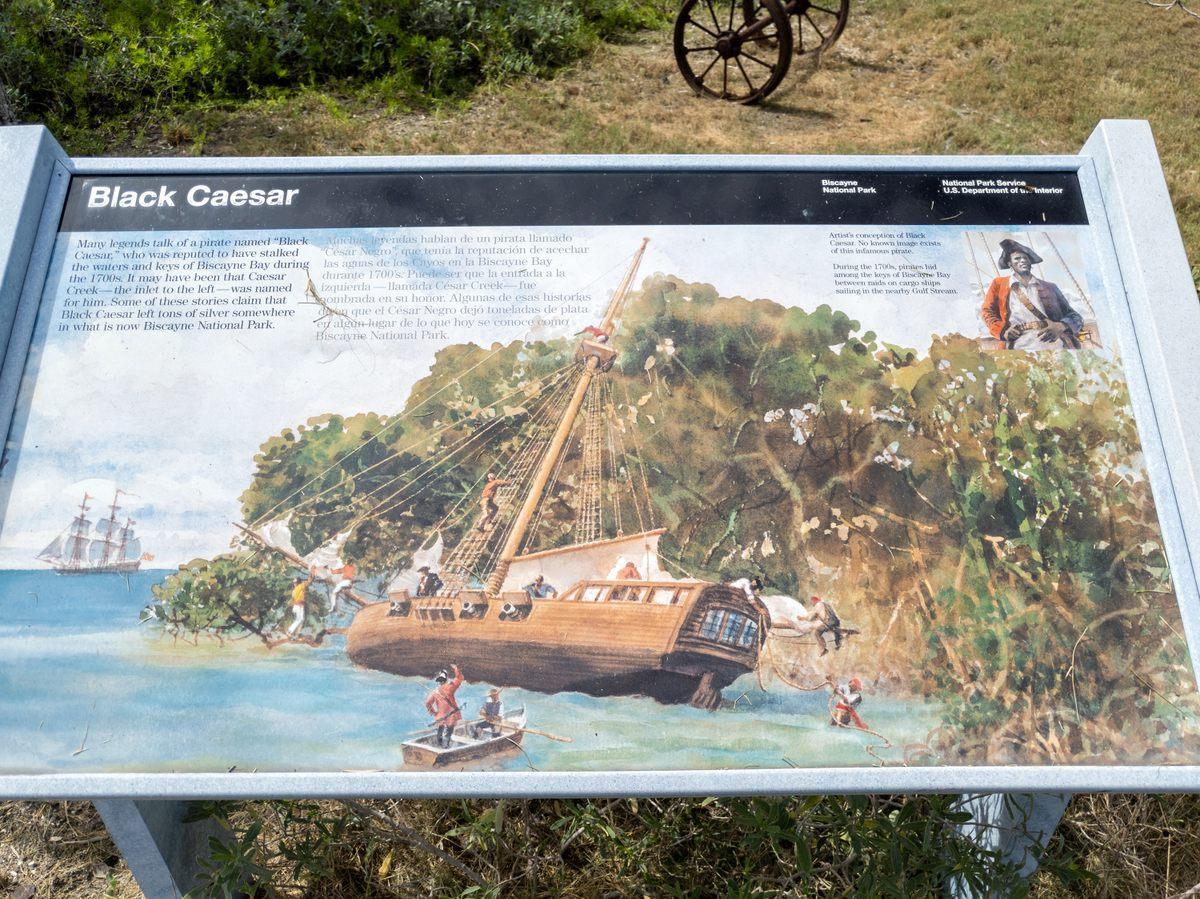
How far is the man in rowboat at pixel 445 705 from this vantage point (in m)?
1.72

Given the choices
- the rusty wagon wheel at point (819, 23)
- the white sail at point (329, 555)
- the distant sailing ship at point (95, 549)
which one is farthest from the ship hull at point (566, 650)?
the rusty wagon wheel at point (819, 23)

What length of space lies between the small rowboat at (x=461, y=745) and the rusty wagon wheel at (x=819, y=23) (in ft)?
18.0

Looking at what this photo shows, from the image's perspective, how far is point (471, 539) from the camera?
188 centimetres

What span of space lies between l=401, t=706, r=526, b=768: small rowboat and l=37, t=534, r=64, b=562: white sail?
764 mm

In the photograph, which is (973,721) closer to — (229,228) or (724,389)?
(724,389)

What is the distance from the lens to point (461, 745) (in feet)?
5.61

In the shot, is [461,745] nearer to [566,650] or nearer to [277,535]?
[566,650]

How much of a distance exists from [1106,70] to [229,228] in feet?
20.2

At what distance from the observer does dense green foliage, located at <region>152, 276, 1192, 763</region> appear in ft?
5.89

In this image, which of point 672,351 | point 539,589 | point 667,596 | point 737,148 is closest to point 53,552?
point 539,589

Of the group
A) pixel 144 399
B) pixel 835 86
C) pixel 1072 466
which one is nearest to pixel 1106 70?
pixel 835 86

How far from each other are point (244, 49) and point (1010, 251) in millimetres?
5222

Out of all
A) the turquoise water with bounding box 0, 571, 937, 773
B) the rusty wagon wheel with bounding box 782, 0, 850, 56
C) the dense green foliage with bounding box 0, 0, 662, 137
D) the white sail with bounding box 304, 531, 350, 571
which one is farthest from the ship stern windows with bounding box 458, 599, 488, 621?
the rusty wagon wheel with bounding box 782, 0, 850, 56

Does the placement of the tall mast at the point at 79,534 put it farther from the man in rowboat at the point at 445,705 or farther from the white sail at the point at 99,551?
the man in rowboat at the point at 445,705
